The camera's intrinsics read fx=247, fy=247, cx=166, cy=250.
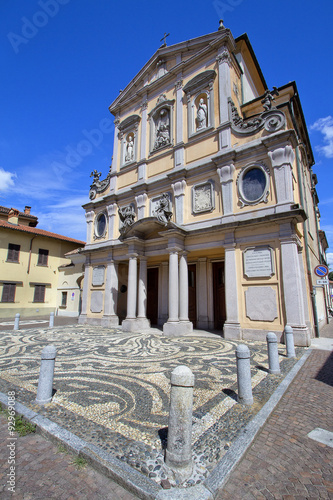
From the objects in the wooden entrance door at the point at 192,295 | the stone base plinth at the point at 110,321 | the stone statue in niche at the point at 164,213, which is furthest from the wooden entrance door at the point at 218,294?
the stone base plinth at the point at 110,321

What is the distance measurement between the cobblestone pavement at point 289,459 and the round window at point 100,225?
15.7 m

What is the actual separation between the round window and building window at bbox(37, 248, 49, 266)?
9.99m

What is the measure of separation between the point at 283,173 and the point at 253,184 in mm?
Result: 1339

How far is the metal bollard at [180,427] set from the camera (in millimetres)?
2449

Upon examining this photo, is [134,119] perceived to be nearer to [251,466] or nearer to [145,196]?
[145,196]

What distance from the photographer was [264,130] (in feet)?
36.9

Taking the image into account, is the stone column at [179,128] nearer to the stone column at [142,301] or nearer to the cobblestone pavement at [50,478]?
the stone column at [142,301]

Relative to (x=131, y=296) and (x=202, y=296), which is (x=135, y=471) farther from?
(x=202, y=296)

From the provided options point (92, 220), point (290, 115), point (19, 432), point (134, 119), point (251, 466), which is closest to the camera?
point (251, 466)

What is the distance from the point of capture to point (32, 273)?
2392cm

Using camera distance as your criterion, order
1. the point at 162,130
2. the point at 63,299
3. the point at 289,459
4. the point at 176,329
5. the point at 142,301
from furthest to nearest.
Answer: the point at 63,299
the point at 162,130
the point at 142,301
the point at 176,329
the point at 289,459

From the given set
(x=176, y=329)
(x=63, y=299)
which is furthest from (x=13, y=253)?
(x=176, y=329)

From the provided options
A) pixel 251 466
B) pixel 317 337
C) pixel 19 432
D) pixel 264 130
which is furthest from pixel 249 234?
pixel 19 432

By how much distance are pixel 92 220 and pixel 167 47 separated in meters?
12.6
